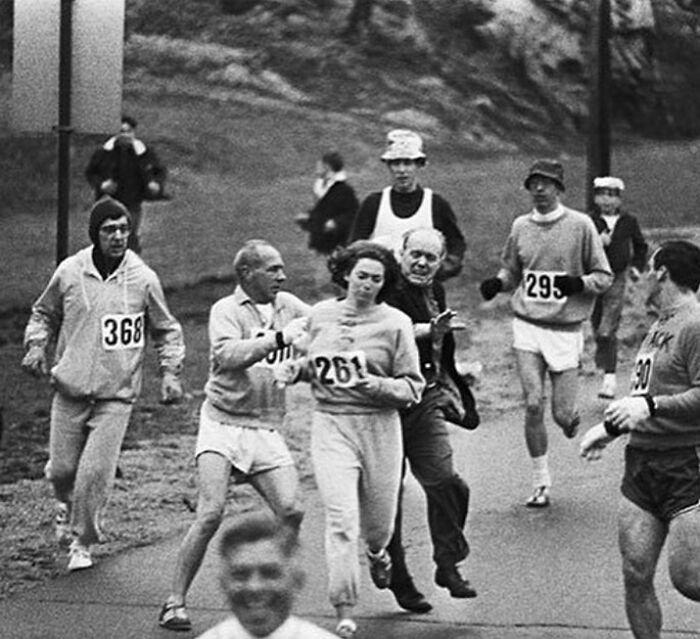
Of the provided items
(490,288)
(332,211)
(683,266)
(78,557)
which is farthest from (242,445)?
(332,211)

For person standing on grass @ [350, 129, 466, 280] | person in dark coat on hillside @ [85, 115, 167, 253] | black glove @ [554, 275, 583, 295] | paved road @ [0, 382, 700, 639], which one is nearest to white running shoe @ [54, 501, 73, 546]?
paved road @ [0, 382, 700, 639]

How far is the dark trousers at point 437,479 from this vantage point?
35.7 feet

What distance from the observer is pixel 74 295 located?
11.9 meters

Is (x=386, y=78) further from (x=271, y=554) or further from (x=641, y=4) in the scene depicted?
(x=271, y=554)

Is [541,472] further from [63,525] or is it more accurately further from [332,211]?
[332,211]

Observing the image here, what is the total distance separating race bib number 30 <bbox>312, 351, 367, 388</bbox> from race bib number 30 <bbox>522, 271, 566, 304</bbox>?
3.35m

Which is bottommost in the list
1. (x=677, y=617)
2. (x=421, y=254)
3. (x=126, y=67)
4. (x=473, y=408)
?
(x=677, y=617)

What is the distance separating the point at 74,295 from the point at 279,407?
1666mm

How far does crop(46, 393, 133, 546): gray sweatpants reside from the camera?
11.9m

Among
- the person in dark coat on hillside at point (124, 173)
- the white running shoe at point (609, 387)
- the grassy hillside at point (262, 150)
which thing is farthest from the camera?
the grassy hillside at point (262, 150)

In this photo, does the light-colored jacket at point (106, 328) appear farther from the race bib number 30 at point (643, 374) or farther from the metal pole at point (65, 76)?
the race bib number 30 at point (643, 374)

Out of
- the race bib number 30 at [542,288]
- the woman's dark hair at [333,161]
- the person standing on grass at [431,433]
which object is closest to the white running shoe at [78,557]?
the person standing on grass at [431,433]

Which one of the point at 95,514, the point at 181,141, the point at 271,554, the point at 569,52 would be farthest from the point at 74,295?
the point at 569,52

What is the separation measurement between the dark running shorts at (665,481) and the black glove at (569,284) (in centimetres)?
409
